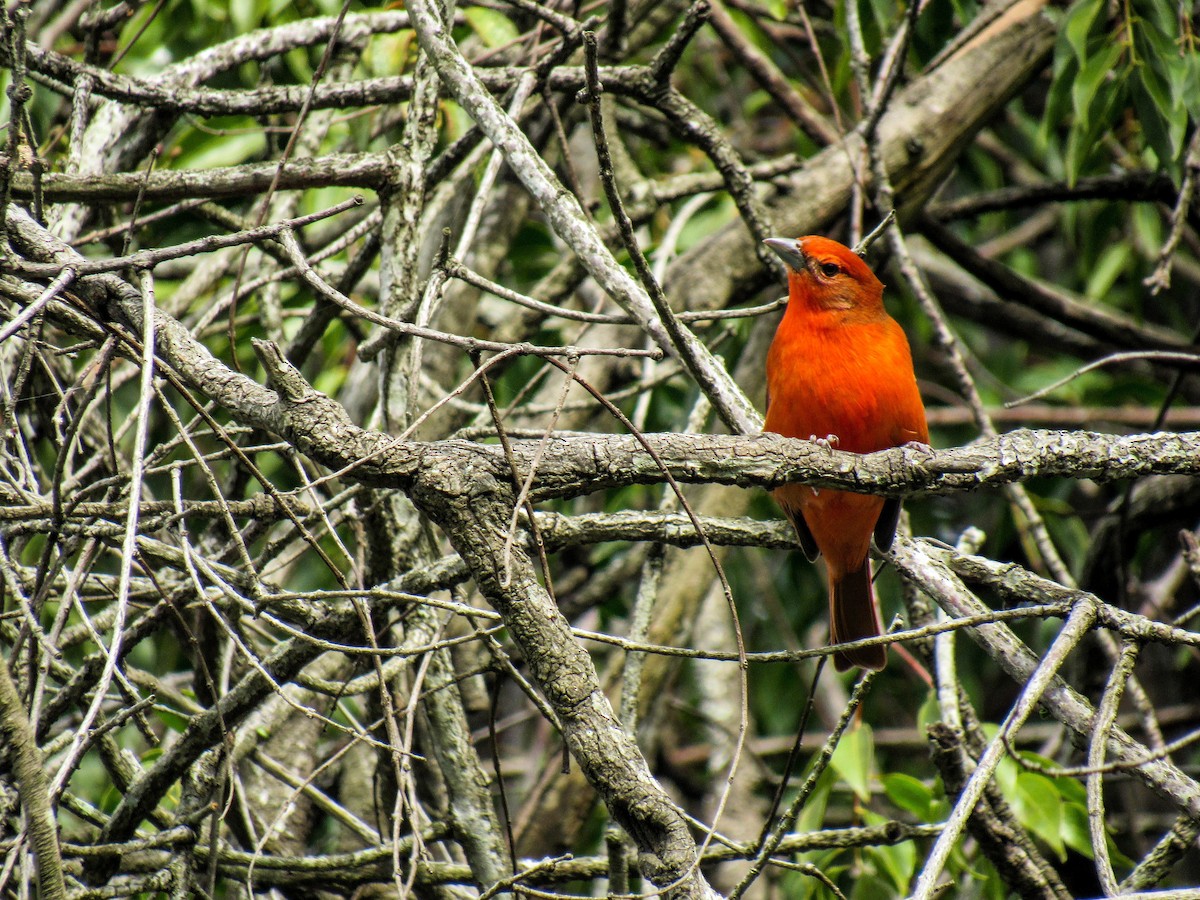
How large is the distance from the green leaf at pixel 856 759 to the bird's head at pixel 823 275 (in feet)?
4.70

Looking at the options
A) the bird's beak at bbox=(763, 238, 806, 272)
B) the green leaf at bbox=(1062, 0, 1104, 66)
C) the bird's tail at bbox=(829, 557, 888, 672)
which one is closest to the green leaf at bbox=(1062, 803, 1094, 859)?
the bird's tail at bbox=(829, 557, 888, 672)

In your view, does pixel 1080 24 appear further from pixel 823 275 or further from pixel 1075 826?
pixel 1075 826

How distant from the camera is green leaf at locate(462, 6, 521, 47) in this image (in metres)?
3.97

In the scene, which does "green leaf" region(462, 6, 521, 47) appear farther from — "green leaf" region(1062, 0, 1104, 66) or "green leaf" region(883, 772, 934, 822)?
"green leaf" region(883, 772, 934, 822)

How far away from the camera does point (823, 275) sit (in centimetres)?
385

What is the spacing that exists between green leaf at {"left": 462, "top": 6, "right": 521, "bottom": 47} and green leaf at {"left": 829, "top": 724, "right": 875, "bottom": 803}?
2618 mm

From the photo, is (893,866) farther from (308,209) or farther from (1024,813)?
(308,209)

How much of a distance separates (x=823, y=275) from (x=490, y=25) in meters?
1.51

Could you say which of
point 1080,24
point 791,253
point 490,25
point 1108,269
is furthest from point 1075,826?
point 1108,269

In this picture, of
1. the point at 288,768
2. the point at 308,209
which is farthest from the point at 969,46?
the point at 288,768

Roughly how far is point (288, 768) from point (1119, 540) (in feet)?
10.3

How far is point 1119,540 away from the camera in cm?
429

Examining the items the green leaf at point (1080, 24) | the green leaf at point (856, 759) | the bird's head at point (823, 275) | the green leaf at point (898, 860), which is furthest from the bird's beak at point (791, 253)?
the green leaf at point (898, 860)

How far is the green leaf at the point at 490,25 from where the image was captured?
397 centimetres
